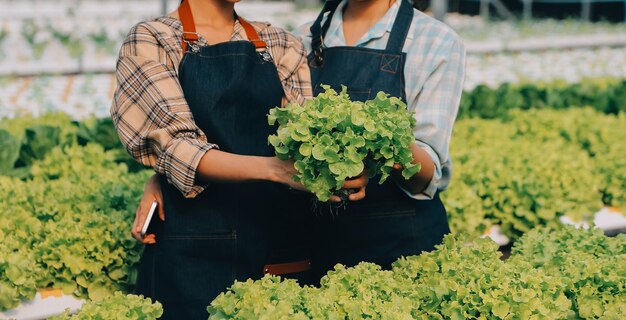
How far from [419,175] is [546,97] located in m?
5.57

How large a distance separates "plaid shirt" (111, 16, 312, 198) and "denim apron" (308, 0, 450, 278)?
2.18 feet

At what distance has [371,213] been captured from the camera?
141 inches

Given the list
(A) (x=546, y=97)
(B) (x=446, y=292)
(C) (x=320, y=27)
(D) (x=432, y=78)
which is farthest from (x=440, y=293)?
(A) (x=546, y=97)

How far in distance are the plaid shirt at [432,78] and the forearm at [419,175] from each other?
1.3 inches

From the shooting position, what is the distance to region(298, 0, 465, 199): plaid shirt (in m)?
3.35

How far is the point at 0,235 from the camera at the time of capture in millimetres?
4367

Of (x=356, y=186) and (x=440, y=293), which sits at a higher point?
(x=356, y=186)

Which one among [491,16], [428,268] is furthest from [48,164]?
[491,16]

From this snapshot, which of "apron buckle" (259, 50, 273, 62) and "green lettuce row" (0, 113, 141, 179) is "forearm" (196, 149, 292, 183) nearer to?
"apron buckle" (259, 50, 273, 62)

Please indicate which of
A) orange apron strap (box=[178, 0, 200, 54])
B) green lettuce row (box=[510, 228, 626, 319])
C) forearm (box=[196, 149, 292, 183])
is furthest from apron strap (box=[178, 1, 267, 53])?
green lettuce row (box=[510, 228, 626, 319])

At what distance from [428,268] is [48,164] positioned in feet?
11.0

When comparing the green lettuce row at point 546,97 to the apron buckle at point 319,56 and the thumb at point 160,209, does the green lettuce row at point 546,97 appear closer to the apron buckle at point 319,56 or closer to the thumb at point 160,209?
the apron buckle at point 319,56

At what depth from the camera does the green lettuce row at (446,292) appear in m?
2.86

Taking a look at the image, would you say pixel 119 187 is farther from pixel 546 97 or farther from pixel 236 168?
pixel 546 97
